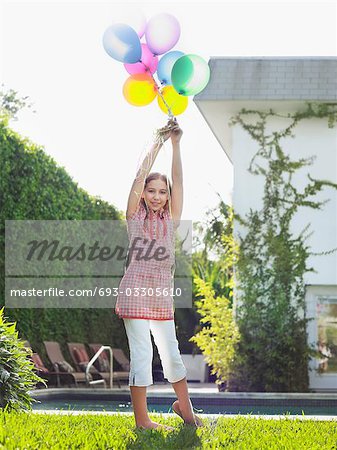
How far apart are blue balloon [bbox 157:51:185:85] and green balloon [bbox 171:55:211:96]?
17 centimetres

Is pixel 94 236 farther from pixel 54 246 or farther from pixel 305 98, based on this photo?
pixel 305 98

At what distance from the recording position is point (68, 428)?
→ 15.2 feet

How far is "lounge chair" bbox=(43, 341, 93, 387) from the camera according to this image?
42.8 ft

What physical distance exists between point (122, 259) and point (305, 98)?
17.7 feet

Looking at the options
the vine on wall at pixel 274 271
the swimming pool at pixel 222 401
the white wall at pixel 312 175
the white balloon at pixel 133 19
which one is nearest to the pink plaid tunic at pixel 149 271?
the white balloon at pixel 133 19

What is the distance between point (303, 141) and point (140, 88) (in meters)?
7.81

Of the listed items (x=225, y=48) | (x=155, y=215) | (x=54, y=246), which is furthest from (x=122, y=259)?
(x=155, y=215)

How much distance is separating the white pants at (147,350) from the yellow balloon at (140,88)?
1.84m

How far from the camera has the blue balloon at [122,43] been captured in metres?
5.74

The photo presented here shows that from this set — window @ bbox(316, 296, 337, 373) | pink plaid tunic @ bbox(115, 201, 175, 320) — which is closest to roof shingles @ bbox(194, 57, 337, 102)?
window @ bbox(316, 296, 337, 373)

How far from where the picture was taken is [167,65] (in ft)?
19.8

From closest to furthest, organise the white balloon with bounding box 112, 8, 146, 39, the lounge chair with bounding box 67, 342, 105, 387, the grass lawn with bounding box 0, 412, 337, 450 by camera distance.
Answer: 1. the grass lawn with bounding box 0, 412, 337, 450
2. the white balloon with bounding box 112, 8, 146, 39
3. the lounge chair with bounding box 67, 342, 105, 387

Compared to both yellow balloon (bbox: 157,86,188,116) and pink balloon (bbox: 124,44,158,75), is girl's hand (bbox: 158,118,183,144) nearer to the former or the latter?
yellow balloon (bbox: 157,86,188,116)

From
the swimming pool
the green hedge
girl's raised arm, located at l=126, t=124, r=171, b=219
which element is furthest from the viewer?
the green hedge
